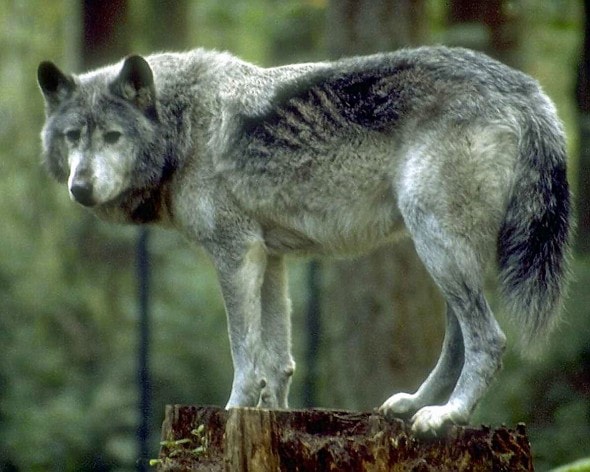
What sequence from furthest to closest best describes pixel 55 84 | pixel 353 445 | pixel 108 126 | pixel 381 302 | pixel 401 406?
1. pixel 381 302
2. pixel 55 84
3. pixel 108 126
4. pixel 401 406
5. pixel 353 445

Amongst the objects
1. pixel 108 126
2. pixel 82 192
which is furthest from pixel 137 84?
pixel 82 192

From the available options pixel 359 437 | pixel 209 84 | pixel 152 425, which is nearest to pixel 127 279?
pixel 152 425

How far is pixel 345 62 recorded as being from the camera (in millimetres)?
6367

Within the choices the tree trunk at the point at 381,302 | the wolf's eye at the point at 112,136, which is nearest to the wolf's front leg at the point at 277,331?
Answer: the wolf's eye at the point at 112,136

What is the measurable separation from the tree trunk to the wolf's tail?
3799 millimetres

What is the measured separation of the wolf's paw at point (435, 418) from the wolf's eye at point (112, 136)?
2.21 m

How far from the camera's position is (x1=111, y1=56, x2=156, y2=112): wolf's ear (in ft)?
21.2

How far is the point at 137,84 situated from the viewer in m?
6.57

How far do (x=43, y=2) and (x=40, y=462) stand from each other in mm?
6345

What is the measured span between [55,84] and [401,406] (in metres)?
2.57

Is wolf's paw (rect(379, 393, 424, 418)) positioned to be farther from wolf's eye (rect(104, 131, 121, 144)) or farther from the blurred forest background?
the blurred forest background

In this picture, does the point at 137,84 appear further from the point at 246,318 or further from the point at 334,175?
the point at 246,318

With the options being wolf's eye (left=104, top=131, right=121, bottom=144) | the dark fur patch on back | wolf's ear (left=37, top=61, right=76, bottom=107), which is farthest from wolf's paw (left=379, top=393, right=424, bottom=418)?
wolf's ear (left=37, top=61, right=76, bottom=107)

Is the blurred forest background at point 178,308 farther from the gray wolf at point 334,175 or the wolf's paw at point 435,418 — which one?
the wolf's paw at point 435,418
